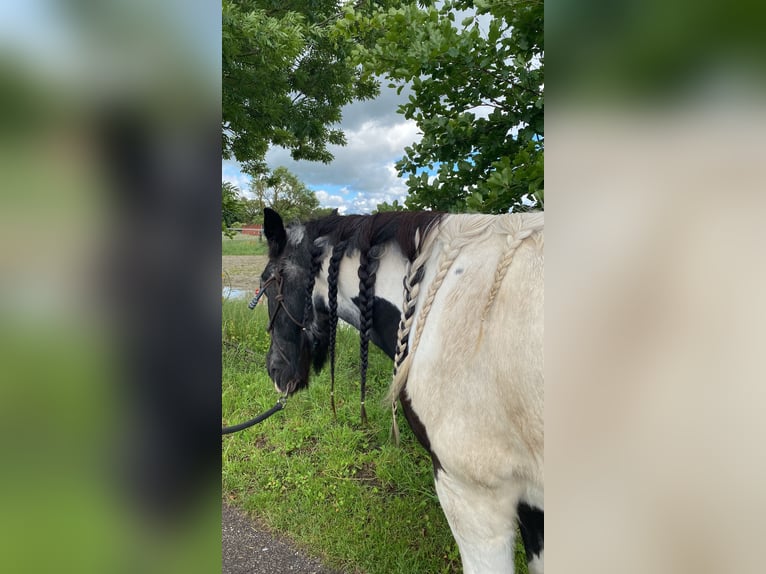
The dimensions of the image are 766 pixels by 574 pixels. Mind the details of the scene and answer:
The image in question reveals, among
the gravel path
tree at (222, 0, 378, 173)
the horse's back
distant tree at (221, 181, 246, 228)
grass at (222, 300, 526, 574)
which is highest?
tree at (222, 0, 378, 173)

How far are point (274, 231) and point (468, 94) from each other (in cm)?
138

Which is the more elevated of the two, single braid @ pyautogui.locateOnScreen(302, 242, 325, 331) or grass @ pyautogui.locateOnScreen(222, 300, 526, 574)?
single braid @ pyautogui.locateOnScreen(302, 242, 325, 331)

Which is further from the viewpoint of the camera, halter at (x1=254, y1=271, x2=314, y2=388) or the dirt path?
the dirt path

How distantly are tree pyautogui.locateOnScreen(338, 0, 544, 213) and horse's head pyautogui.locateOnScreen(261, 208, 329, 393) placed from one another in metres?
0.81

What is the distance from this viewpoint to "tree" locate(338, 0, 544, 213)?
6.50 ft

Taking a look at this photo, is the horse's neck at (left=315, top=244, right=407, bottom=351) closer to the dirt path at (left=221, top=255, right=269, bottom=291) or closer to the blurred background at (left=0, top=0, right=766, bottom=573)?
the blurred background at (left=0, top=0, right=766, bottom=573)

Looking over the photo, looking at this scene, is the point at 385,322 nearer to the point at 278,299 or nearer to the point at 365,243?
the point at 365,243

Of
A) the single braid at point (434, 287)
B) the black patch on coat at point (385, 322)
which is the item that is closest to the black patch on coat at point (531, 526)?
the single braid at point (434, 287)
